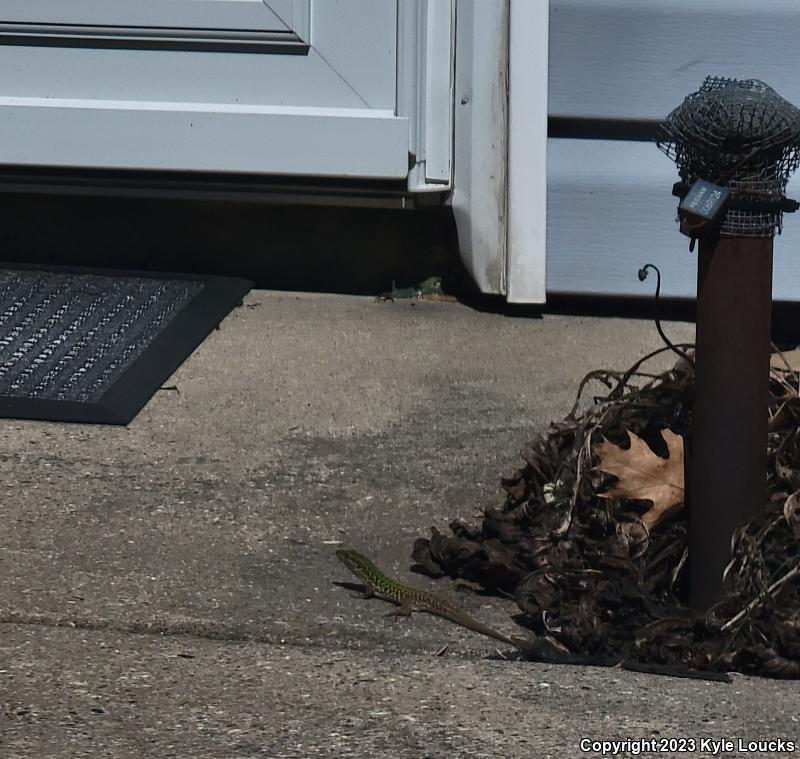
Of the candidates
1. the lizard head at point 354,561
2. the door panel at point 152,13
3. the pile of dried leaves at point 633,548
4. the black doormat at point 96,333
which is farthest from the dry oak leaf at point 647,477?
the door panel at point 152,13

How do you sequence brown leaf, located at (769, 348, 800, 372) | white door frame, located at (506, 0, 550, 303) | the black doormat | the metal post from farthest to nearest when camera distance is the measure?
white door frame, located at (506, 0, 550, 303) → the black doormat → brown leaf, located at (769, 348, 800, 372) → the metal post

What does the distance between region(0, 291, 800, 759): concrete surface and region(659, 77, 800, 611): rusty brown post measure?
12.4 inches

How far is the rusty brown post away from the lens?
224cm

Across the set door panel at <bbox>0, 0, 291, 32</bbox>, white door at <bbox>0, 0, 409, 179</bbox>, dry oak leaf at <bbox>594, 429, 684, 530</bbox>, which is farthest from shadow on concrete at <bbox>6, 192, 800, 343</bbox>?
dry oak leaf at <bbox>594, 429, 684, 530</bbox>

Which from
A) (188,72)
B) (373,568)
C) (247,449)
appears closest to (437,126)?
(188,72)

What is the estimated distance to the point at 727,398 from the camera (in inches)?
91.7

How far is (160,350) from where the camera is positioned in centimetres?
373

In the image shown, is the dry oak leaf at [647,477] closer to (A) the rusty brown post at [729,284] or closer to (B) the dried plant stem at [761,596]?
(A) the rusty brown post at [729,284]

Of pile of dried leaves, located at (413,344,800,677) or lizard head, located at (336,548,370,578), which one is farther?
lizard head, located at (336,548,370,578)

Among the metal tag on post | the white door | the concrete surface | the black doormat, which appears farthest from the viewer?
the white door

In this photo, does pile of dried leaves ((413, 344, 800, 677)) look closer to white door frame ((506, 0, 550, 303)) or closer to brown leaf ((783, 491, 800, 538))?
A: brown leaf ((783, 491, 800, 538))

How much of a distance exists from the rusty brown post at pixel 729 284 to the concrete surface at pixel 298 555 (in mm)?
315

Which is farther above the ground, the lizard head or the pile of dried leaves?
the pile of dried leaves

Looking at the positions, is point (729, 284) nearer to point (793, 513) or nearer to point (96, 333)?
point (793, 513)
